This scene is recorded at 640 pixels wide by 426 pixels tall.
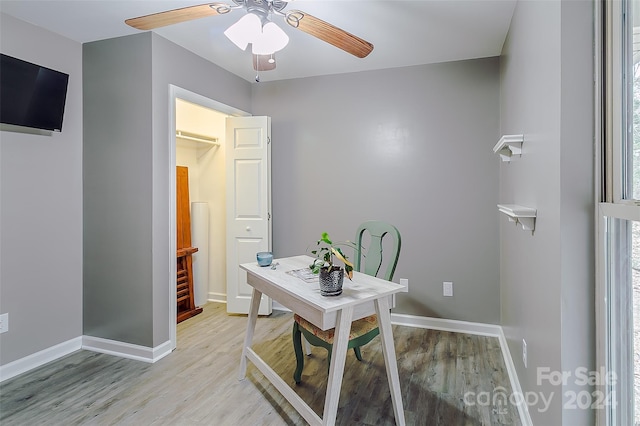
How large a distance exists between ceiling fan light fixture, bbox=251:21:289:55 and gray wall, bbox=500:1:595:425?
4.10 feet

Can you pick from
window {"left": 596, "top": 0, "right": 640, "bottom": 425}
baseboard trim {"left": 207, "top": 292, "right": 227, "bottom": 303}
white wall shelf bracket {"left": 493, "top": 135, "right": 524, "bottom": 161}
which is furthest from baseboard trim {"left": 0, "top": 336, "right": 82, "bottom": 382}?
white wall shelf bracket {"left": 493, "top": 135, "right": 524, "bottom": 161}

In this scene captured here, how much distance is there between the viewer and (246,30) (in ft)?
5.99

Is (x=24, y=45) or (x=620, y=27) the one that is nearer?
(x=620, y=27)

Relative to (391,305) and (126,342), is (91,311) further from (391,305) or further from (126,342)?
(391,305)

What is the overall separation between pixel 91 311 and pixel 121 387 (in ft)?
2.98

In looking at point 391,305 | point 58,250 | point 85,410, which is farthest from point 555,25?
point 58,250

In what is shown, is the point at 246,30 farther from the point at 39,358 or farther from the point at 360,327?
the point at 39,358

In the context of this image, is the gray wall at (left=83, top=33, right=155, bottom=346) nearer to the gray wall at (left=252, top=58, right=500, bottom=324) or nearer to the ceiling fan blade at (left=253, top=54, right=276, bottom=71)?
the ceiling fan blade at (left=253, top=54, right=276, bottom=71)

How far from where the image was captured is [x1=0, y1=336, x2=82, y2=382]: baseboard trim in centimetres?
237

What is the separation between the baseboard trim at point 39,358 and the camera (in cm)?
237

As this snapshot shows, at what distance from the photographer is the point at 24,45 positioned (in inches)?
96.3

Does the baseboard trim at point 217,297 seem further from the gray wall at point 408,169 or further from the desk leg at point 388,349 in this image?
the desk leg at point 388,349

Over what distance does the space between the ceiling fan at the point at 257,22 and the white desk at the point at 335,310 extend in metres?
1.37

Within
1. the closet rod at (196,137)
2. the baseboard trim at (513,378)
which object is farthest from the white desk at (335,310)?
the closet rod at (196,137)
